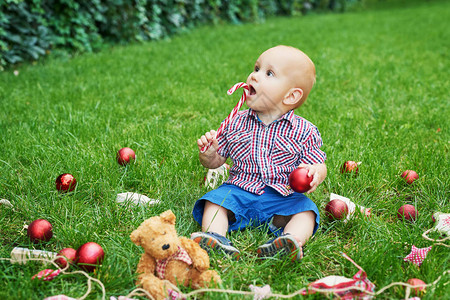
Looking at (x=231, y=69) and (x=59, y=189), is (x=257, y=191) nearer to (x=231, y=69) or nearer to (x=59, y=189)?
(x=59, y=189)

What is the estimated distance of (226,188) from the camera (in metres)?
2.37

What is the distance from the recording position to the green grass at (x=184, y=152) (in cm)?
199

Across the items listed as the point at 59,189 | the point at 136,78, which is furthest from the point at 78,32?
the point at 59,189

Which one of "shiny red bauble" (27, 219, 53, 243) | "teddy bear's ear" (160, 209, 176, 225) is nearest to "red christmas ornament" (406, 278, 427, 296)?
"teddy bear's ear" (160, 209, 176, 225)

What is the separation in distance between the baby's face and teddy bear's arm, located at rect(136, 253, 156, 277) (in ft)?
3.19

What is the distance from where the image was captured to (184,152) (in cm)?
311

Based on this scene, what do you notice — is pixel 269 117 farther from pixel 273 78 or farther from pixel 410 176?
pixel 410 176

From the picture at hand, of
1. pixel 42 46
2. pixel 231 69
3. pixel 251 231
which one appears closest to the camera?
pixel 251 231

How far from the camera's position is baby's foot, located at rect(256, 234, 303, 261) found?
78.3 inches

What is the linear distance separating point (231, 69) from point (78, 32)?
8.44ft

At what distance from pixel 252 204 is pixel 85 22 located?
5.30m

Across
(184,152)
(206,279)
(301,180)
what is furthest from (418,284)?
(184,152)

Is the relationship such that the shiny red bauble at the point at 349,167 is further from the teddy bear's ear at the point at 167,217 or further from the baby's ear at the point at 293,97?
the teddy bear's ear at the point at 167,217

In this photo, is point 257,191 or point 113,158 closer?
point 257,191
